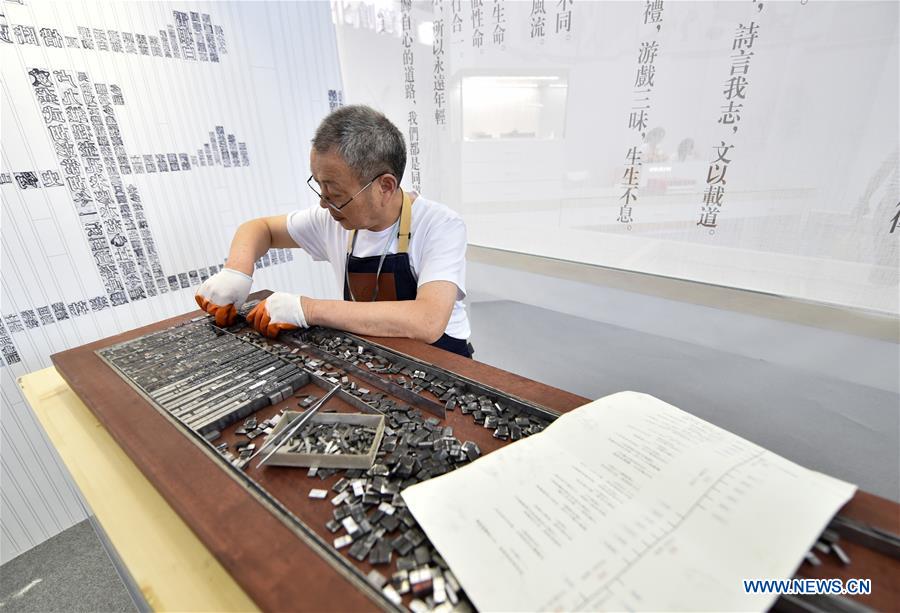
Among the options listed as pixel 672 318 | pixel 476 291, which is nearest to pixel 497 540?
pixel 672 318

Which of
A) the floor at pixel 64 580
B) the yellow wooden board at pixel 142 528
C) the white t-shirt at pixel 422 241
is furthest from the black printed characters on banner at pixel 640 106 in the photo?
the floor at pixel 64 580

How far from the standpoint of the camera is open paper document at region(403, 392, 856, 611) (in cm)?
49

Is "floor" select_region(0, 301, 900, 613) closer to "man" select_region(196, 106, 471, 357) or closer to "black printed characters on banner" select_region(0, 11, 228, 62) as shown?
"man" select_region(196, 106, 471, 357)

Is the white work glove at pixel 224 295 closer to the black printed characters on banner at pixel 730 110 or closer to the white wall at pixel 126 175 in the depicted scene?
the white wall at pixel 126 175

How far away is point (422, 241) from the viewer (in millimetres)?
1681

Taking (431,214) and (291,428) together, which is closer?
(291,428)

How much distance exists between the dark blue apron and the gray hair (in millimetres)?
274

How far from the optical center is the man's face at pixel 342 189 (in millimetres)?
1359

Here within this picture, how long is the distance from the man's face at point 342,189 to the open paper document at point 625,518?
1.07 metres

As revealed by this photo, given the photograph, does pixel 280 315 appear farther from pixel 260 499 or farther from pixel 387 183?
pixel 260 499

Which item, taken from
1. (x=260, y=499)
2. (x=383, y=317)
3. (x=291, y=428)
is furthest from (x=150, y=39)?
(x=260, y=499)

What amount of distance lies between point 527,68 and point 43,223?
229 centimetres

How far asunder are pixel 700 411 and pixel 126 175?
296cm

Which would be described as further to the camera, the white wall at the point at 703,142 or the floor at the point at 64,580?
the floor at the point at 64,580
